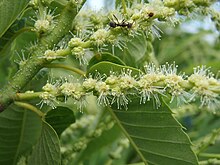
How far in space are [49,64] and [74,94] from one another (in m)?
0.16

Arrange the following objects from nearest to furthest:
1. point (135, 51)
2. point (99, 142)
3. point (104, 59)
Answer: point (104, 59) → point (135, 51) → point (99, 142)

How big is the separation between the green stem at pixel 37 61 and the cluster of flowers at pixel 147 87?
8cm

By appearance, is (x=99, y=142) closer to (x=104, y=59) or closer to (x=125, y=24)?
(x=104, y=59)

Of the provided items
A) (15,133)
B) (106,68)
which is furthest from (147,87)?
(15,133)

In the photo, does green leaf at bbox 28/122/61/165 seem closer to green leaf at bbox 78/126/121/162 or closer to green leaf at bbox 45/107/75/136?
green leaf at bbox 45/107/75/136

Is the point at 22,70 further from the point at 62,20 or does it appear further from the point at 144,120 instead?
the point at 144,120

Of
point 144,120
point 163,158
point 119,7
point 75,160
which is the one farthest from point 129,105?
point 75,160

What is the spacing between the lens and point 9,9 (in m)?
1.65

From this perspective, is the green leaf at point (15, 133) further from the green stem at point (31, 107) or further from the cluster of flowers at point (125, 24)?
the cluster of flowers at point (125, 24)

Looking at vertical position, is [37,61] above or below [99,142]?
above

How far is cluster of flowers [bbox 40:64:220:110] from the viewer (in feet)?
4.82

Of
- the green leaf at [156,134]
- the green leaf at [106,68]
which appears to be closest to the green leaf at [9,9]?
the green leaf at [106,68]

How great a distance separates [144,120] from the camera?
1759mm

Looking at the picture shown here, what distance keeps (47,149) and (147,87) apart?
1.62 ft
